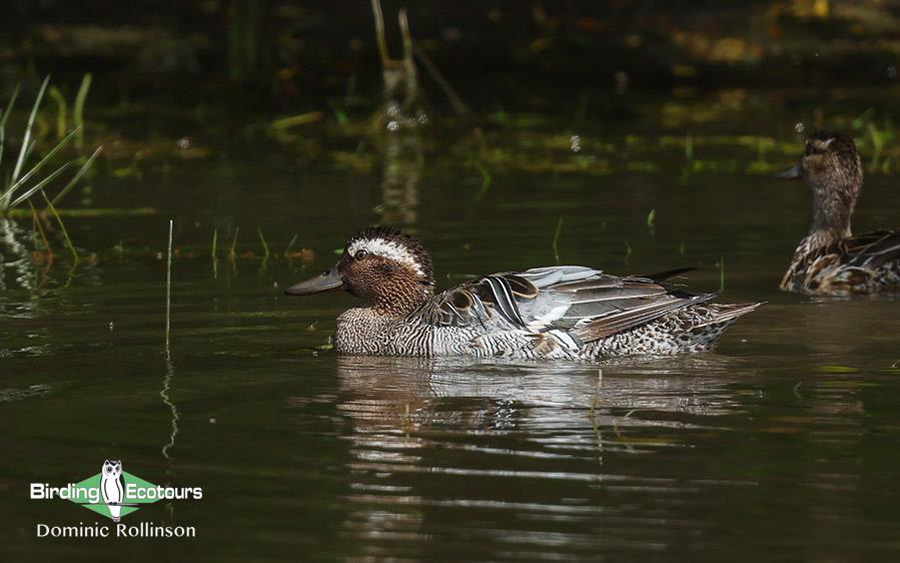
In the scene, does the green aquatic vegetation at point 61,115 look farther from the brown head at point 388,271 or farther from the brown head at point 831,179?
the brown head at point 388,271

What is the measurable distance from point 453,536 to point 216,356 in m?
3.45

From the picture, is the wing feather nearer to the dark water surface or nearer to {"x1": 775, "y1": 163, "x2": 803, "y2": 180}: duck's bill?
the dark water surface

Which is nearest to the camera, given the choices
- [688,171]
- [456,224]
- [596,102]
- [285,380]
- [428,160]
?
[285,380]

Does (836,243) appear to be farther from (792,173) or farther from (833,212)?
(792,173)

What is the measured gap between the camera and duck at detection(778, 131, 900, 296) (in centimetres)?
1141

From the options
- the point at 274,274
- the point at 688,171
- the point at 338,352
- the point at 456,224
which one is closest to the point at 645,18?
the point at 688,171

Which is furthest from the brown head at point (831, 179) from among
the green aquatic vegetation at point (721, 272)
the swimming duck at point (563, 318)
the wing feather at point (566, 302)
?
the wing feather at point (566, 302)

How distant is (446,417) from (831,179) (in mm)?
5459

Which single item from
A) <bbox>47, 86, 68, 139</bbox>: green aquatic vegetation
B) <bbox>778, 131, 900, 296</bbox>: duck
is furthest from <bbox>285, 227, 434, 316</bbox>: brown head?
<bbox>47, 86, 68, 139</bbox>: green aquatic vegetation

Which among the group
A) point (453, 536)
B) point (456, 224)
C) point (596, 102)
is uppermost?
point (596, 102)

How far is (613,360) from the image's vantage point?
30.4 feet

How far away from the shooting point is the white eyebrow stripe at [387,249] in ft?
32.7

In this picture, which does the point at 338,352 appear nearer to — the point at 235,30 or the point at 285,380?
the point at 285,380

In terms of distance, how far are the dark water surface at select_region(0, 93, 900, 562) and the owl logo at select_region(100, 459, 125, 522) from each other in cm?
8
